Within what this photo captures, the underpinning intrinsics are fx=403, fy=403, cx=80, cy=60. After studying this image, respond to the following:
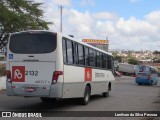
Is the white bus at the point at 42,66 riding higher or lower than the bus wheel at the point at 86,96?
higher

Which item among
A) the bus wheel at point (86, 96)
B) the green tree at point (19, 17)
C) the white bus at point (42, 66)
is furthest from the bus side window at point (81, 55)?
the green tree at point (19, 17)

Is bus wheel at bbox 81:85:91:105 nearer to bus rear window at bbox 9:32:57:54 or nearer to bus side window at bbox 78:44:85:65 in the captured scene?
bus side window at bbox 78:44:85:65

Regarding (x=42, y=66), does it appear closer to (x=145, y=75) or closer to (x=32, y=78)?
(x=32, y=78)

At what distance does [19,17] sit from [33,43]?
18345mm

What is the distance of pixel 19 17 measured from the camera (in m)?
33.4

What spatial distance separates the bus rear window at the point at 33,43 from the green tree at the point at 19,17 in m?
16.7

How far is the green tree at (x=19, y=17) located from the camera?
3285 cm

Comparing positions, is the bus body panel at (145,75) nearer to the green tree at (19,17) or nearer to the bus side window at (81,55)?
the green tree at (19,17)

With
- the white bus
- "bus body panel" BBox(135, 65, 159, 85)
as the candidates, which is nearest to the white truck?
"bus body panel" BBox(135, 65, 159, 85)

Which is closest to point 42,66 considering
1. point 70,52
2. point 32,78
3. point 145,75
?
point 32,78

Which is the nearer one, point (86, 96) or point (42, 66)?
point (42, 66)

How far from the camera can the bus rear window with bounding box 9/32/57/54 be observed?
15.3m

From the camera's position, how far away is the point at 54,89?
14828 mm

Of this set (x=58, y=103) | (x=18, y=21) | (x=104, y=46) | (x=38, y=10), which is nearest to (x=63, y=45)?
(x=58, y=103)
